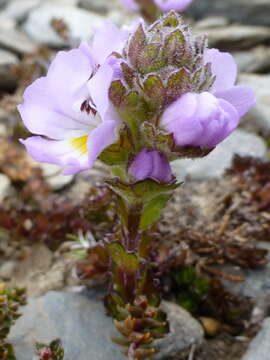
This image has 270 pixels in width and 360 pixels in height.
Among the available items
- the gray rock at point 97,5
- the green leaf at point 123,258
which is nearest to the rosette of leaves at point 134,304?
the green leaf at point 123,258

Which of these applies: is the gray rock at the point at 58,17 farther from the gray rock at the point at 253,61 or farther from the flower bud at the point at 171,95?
the flower bud at the point at 171,95

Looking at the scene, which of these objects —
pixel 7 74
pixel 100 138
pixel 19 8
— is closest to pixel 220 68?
pixel 100 138

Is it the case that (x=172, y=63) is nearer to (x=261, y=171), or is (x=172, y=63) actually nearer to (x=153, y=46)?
(x=153, y=46)

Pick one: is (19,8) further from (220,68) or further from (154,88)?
(154,88)

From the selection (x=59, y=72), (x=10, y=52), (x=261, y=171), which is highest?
(x=59, y=72)

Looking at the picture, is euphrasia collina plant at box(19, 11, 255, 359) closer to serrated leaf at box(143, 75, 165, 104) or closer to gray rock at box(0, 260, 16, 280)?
serrated leaf at box(143, 75, 165, 104)

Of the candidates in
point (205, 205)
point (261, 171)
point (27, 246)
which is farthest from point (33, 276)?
point (261, 171)
